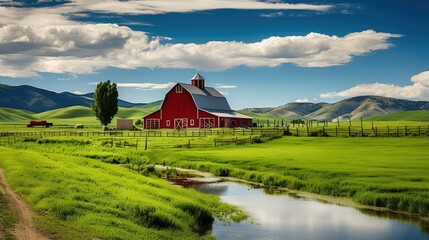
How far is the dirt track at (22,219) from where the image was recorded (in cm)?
1878

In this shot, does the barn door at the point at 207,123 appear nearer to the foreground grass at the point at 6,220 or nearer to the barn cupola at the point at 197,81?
the barn cupola at the point at 197,81

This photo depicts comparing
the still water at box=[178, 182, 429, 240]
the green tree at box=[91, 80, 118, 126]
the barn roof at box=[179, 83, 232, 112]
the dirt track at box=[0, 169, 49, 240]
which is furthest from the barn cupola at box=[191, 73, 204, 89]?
the dirt track at box=[0, 169, 49, 240]

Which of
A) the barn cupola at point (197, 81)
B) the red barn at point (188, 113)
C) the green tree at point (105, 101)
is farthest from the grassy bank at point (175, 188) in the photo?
the barn cupola at point (197, 81)

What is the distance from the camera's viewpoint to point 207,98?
12669 cm

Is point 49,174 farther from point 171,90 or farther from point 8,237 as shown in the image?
point 171,90

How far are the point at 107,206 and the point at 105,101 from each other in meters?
108

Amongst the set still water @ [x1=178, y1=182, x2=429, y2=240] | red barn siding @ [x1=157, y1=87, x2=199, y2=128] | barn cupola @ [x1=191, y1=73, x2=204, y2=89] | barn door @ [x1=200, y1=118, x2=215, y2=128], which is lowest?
still water @ [x1=178, y1=182, x2=429, y2=240]

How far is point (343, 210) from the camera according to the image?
31344mm

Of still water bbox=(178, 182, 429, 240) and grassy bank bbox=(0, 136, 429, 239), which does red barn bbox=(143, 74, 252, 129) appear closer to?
grassy bank bbox=(0, 136, 429, 239)

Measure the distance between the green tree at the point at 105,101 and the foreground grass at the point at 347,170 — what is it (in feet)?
222

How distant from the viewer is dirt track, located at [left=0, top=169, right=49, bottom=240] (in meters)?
18.8

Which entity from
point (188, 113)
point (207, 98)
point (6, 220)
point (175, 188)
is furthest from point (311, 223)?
point (207, 98)

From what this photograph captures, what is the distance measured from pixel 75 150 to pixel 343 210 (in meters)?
49.0

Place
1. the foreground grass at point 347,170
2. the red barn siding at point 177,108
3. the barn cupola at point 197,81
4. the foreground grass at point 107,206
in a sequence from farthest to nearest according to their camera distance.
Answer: the barn cupola at point 197,81, the red barn siding at point 177,108, the foreground grass at point 347,170, the foreground grass at point 107,206
